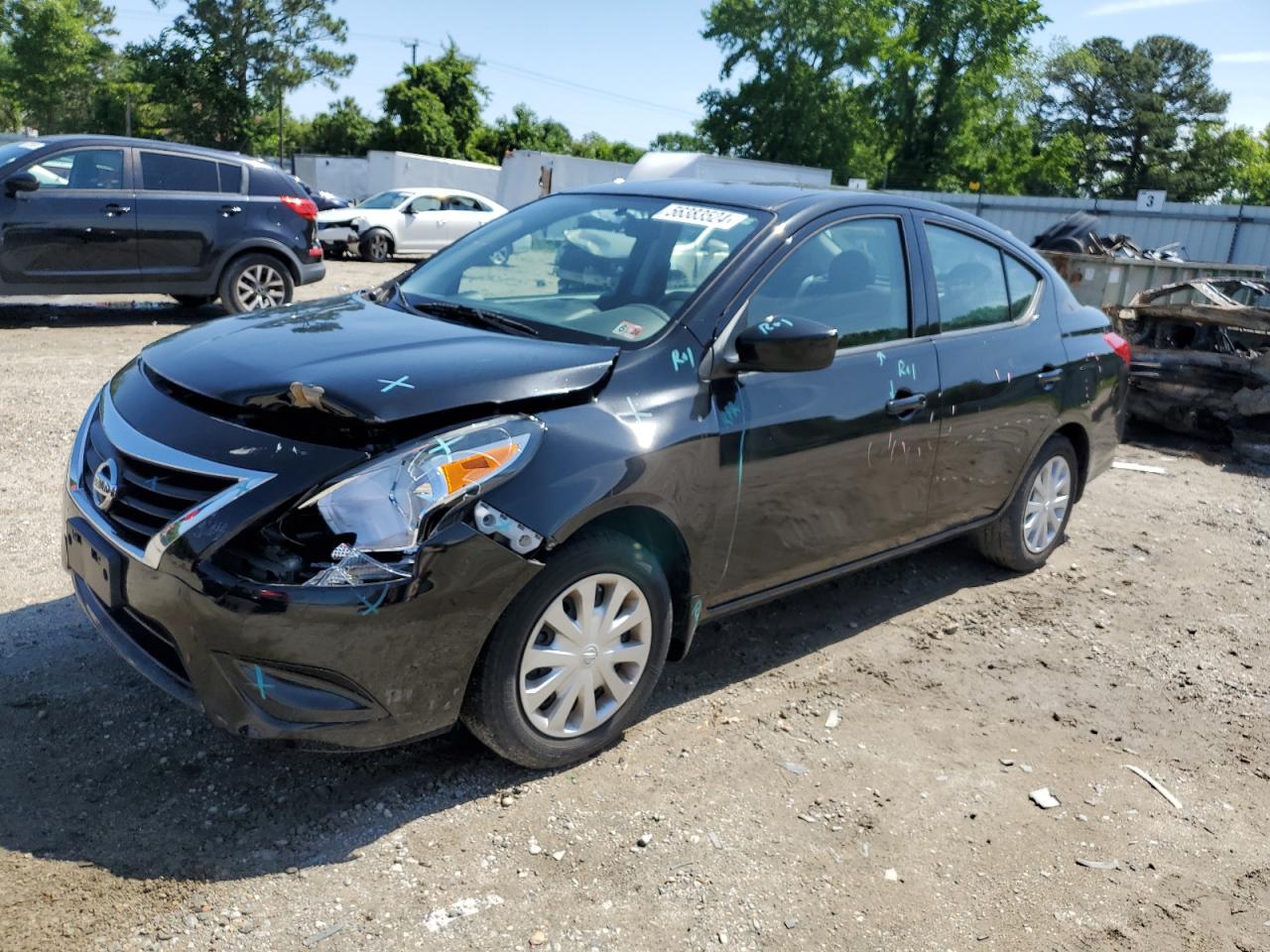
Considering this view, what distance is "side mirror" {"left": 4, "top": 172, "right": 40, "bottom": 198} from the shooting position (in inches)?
368

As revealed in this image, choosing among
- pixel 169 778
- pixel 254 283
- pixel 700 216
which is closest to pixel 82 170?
pixel 254 283

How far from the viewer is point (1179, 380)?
8.80 metres

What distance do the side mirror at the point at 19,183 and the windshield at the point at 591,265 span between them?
7011 millimetres

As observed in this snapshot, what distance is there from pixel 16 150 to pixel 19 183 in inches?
17.3

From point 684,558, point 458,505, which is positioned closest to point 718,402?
point 684,558

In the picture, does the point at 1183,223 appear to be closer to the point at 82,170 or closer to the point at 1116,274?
the point at 1116,274

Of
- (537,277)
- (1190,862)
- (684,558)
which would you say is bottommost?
(1190,862)

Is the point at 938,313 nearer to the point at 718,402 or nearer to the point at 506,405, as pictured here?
the point at 718,402

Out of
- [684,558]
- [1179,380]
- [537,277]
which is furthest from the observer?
[1179,380]

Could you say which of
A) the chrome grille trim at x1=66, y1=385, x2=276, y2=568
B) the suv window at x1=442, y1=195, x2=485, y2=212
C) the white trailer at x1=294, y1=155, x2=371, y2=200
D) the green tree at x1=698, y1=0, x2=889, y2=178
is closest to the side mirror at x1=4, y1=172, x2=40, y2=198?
the chrome grille trim at x1=66, y1=385, x2=276, y2=568

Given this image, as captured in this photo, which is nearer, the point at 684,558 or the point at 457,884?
the point at 457,884

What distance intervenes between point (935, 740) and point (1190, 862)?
2.82 feet

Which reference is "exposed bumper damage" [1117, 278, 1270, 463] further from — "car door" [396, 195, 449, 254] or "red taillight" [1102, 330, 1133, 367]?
"car door" [396, 195, 449, 254]

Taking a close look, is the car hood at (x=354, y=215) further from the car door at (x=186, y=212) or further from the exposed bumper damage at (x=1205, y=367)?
the exposed bumper damage at (x=1205, y=367)
